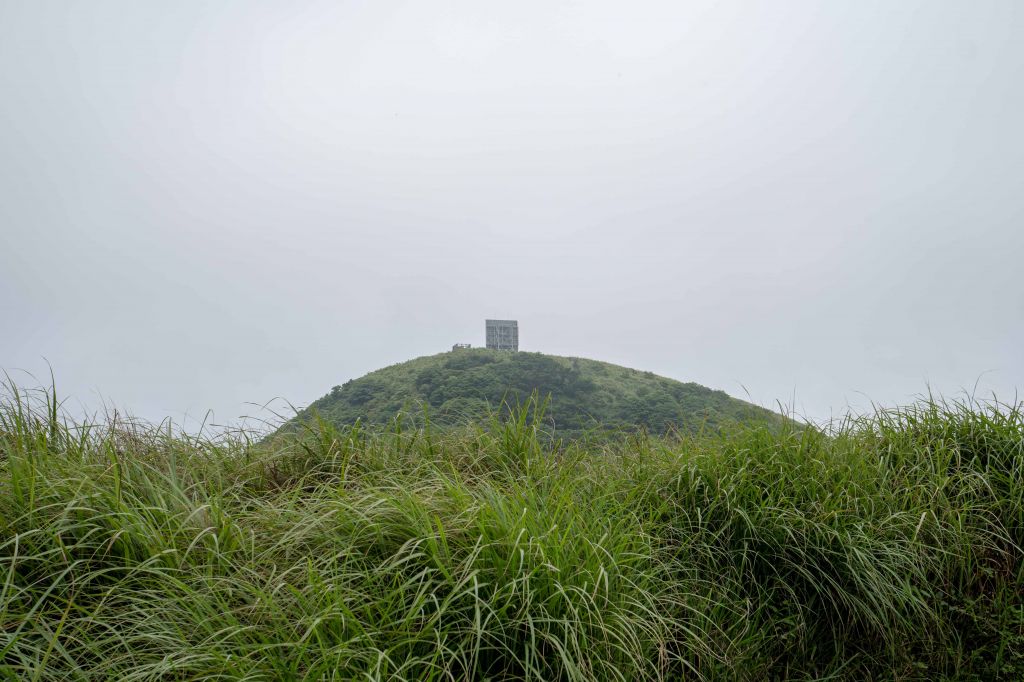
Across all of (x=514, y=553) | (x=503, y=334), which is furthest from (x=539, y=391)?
(x=503, y=334)

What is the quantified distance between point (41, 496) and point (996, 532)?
473cm

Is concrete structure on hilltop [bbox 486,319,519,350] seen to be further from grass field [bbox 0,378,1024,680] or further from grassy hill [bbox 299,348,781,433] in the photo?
grass field [bbox 0,378,1024,680]

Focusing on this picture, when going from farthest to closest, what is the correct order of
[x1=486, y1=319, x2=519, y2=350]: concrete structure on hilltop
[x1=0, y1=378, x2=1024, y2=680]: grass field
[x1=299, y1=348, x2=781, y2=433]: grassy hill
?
1. [x1=486, y1=319, x2=519, y2=350]: concrete structure on hilltop
2. [x1=299, y1=348, x2=781, y2=433]: grassy hill
3. [x1=0, y1=378, x2=1024, y2=680]: grass field

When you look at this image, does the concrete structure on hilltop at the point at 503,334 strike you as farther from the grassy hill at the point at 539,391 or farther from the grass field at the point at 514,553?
the grass field at the point at 514,553

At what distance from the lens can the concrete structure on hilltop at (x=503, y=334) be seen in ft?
63.6

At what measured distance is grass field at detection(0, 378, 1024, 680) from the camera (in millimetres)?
2131

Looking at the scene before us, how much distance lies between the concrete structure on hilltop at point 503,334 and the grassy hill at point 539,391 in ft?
1.26

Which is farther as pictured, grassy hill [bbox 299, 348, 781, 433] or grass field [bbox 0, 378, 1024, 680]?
grassy hill [bbox 299, 348, 781, 433]

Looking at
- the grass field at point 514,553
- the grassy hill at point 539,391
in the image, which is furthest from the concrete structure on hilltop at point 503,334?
the grass field at point 514,553

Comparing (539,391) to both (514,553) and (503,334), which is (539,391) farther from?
(503,334)

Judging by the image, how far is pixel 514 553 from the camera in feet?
7.47

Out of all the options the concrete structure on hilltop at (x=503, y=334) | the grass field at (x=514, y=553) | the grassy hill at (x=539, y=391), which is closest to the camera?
the grass field at (x=514, y=553)

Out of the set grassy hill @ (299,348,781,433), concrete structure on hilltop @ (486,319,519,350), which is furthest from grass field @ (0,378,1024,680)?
concrete structure on hilltop @ (486,319,519,350)

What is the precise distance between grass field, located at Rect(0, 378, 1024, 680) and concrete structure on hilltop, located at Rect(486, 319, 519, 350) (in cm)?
1509
